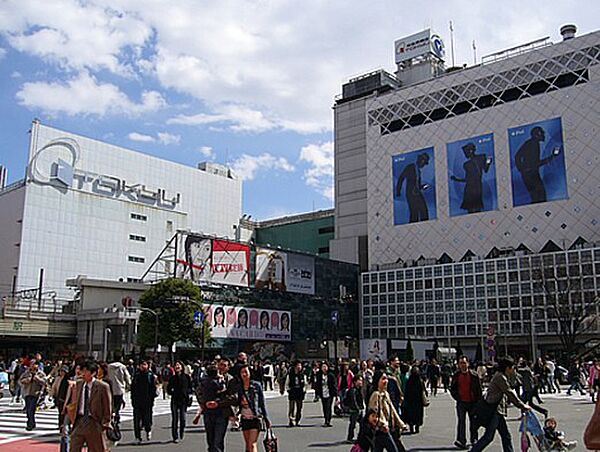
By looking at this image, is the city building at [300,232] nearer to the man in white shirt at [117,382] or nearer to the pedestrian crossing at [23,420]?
the pedestrian crossing at [23,420]

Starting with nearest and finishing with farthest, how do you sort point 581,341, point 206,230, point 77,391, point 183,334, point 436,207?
1. point 77,391
2. point 183,334
3. point 581,341
4. point 436,207
5. point 206,230

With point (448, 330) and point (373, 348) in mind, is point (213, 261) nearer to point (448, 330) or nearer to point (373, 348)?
point (373, 348)

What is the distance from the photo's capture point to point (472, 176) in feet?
238

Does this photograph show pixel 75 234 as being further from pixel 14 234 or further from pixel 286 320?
pixel 286 320

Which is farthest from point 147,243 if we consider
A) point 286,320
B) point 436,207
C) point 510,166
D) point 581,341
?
point 581,341

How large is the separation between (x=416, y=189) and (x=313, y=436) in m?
63.3

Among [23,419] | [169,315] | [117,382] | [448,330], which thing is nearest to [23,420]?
[23,419]

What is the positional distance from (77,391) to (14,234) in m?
65.5

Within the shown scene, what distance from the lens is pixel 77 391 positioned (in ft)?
30.0

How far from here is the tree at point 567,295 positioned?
2217 inches

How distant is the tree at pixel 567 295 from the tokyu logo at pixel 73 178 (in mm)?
44889

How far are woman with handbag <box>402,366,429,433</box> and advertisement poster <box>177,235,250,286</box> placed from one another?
141ft

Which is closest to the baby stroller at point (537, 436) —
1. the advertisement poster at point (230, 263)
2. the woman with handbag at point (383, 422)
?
the woman with handbag at point (383, 422)

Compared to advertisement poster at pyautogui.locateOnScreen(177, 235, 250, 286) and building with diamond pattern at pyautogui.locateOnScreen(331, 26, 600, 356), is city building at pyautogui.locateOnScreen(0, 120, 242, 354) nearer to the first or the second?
advertisement poster at pyautogui.locateOnScreen(177, 235, 250, 286)
